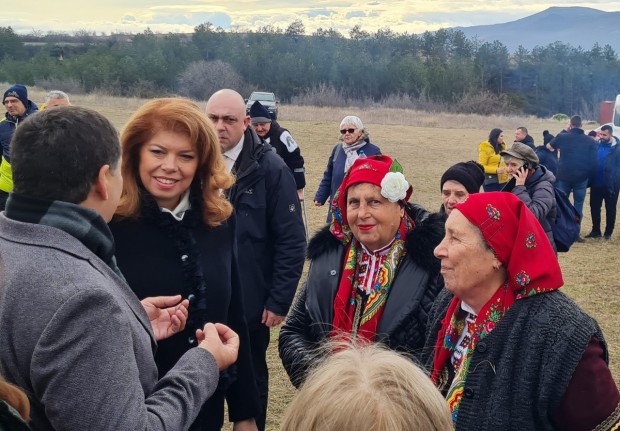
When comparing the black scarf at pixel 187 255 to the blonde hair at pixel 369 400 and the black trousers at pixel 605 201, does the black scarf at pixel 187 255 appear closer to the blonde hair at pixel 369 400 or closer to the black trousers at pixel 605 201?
the blonde hair at pixel 369 400

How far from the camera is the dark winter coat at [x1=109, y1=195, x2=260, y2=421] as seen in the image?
2436 mm

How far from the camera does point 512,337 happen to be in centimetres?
212

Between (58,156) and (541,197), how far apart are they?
461 centimetres

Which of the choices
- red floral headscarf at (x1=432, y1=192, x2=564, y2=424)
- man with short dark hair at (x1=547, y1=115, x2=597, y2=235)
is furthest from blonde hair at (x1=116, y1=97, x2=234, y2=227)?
man with short dark hair at (x1=547, y1=115, x2=597, y2=235)

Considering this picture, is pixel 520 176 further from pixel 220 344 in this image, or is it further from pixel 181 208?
pixel 220 344

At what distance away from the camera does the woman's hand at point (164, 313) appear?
84.4 inches

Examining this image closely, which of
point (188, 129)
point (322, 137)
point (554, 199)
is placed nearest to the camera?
point (188, 129)

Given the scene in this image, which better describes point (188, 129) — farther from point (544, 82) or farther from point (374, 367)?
point (544, 82)

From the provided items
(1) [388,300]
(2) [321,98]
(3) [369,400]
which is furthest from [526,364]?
(2) [321,98]

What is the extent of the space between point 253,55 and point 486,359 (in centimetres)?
5440

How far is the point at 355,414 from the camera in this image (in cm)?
128

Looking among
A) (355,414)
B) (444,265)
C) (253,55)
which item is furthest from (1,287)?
(253,55)

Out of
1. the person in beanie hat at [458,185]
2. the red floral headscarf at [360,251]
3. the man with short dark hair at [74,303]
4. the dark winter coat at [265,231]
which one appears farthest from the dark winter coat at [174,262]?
the person in beanie hat at [458,185]

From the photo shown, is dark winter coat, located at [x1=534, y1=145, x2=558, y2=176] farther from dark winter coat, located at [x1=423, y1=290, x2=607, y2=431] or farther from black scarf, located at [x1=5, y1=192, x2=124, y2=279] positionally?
black scarf, located at [x1=5, y1=192, x2=124, y2=279]
